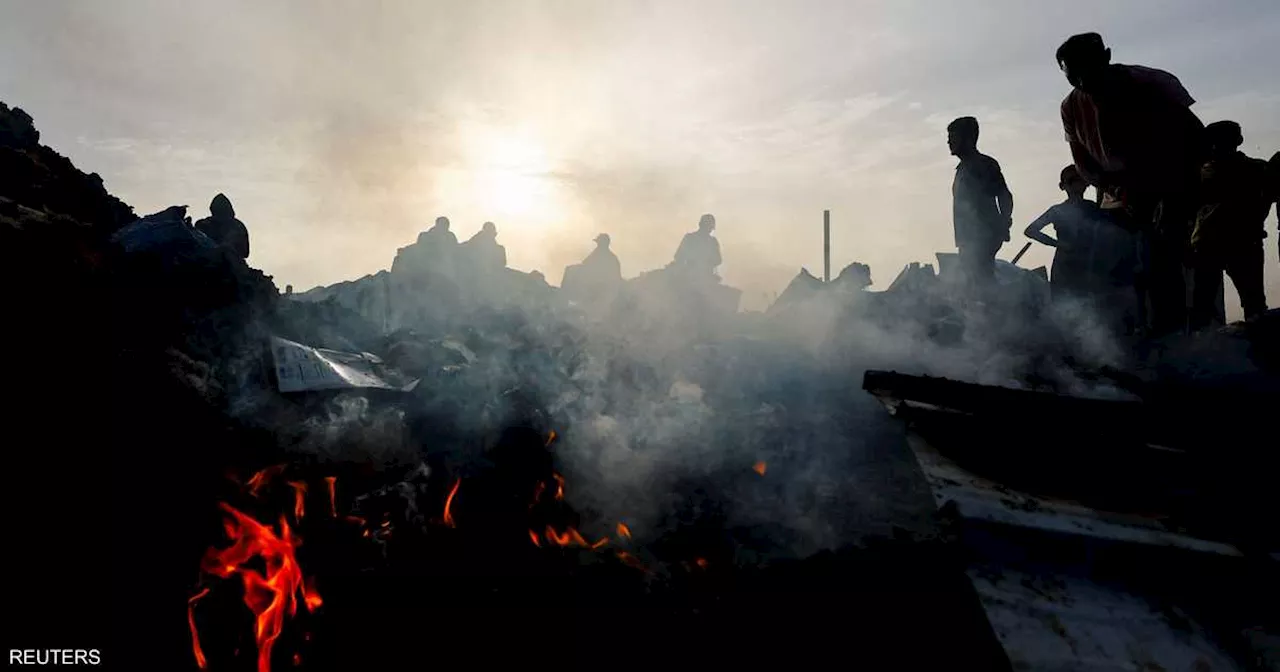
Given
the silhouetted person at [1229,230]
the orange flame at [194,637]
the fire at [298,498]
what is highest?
the silhouetted person at [1229,230]

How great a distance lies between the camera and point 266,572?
10.4ft

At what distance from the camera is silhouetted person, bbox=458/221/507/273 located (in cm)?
1515

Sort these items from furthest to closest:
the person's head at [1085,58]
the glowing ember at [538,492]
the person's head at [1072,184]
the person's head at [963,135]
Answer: the person's head at [1072,184] < the person's head at [963,135] < the person's head at [1085,58] < the glowing ember at [538,492]

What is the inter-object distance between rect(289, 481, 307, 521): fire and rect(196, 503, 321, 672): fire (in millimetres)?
96

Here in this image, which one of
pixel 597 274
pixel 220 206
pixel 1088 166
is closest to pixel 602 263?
pixel 597 274

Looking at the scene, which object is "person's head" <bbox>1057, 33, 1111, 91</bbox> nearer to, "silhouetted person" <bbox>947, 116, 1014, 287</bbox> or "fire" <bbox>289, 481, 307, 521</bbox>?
"silhouetted person" <bbox>947, 116, 1014, 287</bbox>

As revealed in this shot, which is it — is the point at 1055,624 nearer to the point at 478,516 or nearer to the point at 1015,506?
the point at 1015,506

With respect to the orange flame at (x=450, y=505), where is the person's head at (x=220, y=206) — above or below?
above

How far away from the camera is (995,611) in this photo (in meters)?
2.11

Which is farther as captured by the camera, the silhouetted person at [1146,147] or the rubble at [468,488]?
the silhouetted person at [1146,147]

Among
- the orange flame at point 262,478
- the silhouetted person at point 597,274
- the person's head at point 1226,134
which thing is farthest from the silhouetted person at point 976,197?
the silhouetted person at point 597,274

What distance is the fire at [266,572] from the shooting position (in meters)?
2.98

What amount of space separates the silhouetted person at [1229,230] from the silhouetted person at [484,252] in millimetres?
13722

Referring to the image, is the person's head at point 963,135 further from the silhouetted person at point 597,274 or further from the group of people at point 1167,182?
the silhouetted person at point 597,274
